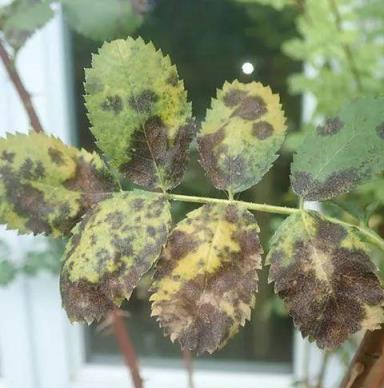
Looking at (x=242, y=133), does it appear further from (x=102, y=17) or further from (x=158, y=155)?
(x=102, y=17)

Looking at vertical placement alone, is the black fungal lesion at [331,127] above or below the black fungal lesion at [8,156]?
above

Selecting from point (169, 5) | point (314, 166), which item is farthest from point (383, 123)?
point (169, 5)

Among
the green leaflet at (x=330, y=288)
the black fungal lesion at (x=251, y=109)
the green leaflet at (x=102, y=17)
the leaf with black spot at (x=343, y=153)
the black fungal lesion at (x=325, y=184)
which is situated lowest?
the green leaflet at (x=330, y=288)

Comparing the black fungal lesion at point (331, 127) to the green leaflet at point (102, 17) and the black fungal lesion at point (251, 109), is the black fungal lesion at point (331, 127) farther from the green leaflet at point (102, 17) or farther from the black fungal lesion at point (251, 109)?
the green leaflet at point (102, 17)

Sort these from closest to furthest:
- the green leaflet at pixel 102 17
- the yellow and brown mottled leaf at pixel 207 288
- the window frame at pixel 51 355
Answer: the yellow and brown mottled leaf at pixel 207 288 < the green leaflet at pixel 102 17 < the window frame at pixel 51 355

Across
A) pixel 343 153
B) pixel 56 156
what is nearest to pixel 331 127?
pixel 343 153

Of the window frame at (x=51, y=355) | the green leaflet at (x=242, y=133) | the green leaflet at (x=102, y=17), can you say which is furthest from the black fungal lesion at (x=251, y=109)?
the window frame at (x=51, y=355)

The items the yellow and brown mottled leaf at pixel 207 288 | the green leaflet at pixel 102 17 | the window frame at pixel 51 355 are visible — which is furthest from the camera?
the window frame at pixel 51 355
